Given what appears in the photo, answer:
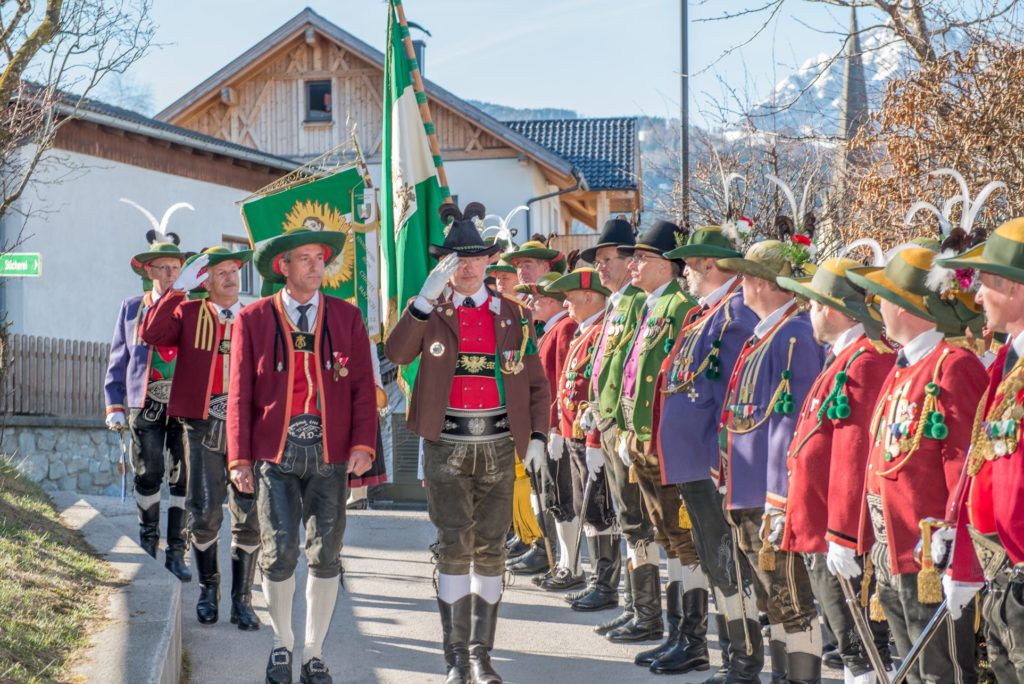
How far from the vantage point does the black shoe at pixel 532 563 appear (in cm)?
1002

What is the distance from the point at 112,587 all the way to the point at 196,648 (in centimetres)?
58

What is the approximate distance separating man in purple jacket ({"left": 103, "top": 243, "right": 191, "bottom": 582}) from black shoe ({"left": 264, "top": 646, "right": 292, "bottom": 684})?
275 cm

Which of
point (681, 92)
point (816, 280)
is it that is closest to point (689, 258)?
point (816, 280)

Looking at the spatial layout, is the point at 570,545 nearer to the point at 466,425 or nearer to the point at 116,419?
the point at 466,425

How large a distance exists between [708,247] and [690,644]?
2138mm

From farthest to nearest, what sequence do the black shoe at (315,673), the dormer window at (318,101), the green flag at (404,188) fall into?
the dormer window at (318,101), the green flag at (404,188), the black shoe at (315,673)

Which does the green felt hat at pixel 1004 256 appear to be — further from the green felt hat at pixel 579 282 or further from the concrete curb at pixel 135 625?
the green felt hat at pixel 579 282

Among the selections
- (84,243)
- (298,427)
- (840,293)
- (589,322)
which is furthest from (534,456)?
(84,243)

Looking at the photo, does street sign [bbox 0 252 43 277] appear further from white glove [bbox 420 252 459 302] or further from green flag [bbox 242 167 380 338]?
white glove [bbox 420 252 459 302]

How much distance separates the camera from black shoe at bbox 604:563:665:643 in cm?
761

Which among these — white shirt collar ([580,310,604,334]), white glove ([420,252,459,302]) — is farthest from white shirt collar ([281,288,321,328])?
white shirt collar ([580,310,604,334])

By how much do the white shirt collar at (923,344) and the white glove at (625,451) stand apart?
270 centimetres

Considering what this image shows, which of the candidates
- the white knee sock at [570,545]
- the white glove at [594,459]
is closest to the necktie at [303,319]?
the white glove at [594,459]

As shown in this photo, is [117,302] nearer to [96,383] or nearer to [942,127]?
[96,383]
